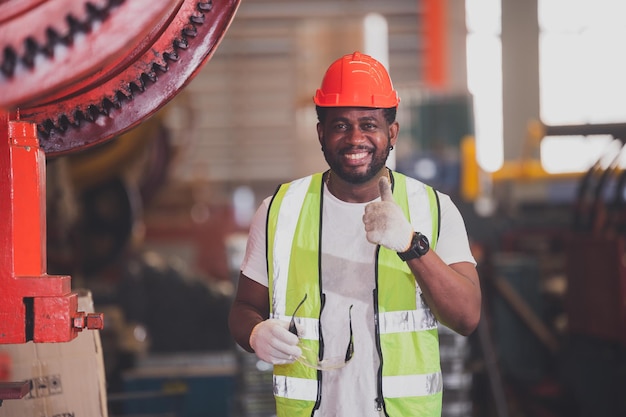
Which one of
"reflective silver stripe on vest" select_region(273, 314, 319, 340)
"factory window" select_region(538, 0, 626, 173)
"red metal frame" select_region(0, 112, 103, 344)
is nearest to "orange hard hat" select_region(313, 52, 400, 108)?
"reflective silver stripe on vest" select_region(273, 314, 319, 340)

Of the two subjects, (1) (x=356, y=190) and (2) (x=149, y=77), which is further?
(1) (x=356, y=190)

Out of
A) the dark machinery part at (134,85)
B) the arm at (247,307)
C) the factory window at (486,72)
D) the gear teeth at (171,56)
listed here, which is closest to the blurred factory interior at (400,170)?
the dark machinery part at (134,85)

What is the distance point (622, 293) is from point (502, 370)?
1742 millimetres

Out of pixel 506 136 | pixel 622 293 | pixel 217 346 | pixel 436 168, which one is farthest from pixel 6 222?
pixel 506 136

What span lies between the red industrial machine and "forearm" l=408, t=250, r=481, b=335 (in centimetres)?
77

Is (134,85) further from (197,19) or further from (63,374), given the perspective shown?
(63,374)

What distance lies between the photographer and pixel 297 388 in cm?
256

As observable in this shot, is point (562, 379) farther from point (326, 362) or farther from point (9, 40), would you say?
point (9, 40)

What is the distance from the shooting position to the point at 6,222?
2016 millimetres

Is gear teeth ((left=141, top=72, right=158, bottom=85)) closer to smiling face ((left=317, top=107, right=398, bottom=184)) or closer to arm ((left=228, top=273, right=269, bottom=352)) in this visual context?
smiling face ((left=317, top=107, right=398, bottom=184))

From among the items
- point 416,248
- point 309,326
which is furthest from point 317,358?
point 416,248

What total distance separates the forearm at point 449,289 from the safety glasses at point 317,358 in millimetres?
254

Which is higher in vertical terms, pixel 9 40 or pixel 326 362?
pixel 9 40

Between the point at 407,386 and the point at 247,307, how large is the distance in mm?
511
